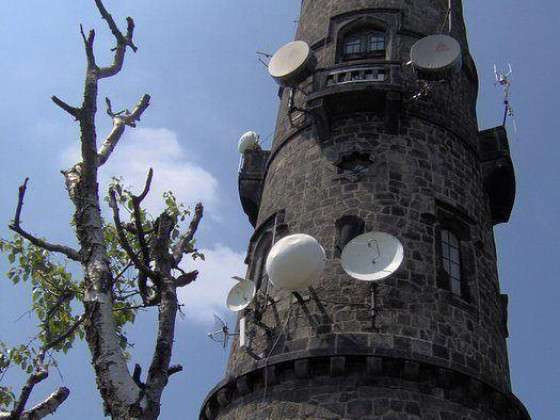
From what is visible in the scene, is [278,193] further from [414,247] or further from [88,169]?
[88,169]

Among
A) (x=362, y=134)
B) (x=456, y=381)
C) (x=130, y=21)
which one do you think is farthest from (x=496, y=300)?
(x=130, y=21)

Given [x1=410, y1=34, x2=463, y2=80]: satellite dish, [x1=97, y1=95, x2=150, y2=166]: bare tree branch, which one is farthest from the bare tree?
[x1=410, y1=34, x2=463, y2=80]: satellite dish

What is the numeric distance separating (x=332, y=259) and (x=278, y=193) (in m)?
3.13

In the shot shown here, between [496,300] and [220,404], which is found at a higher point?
[496,300]

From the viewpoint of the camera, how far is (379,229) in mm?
14945

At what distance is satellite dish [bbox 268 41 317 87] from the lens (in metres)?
17.9

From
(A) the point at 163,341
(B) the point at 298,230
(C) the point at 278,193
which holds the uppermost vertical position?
(C) the point at 278,193

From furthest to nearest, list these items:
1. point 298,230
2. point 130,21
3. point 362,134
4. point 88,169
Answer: point 362,134 < point 298,230 < point 130,21 < point 88,169

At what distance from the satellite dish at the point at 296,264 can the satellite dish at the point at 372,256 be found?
2.11 feet

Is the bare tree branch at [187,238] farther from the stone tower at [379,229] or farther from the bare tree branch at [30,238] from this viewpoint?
the stone tower at [379,229]

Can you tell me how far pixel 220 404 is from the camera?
47.5ft

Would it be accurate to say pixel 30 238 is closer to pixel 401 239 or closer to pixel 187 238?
pixel 187 238

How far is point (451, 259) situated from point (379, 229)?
6.19 feet

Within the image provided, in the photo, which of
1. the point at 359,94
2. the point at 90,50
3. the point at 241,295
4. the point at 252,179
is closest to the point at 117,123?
the point at 90,50
